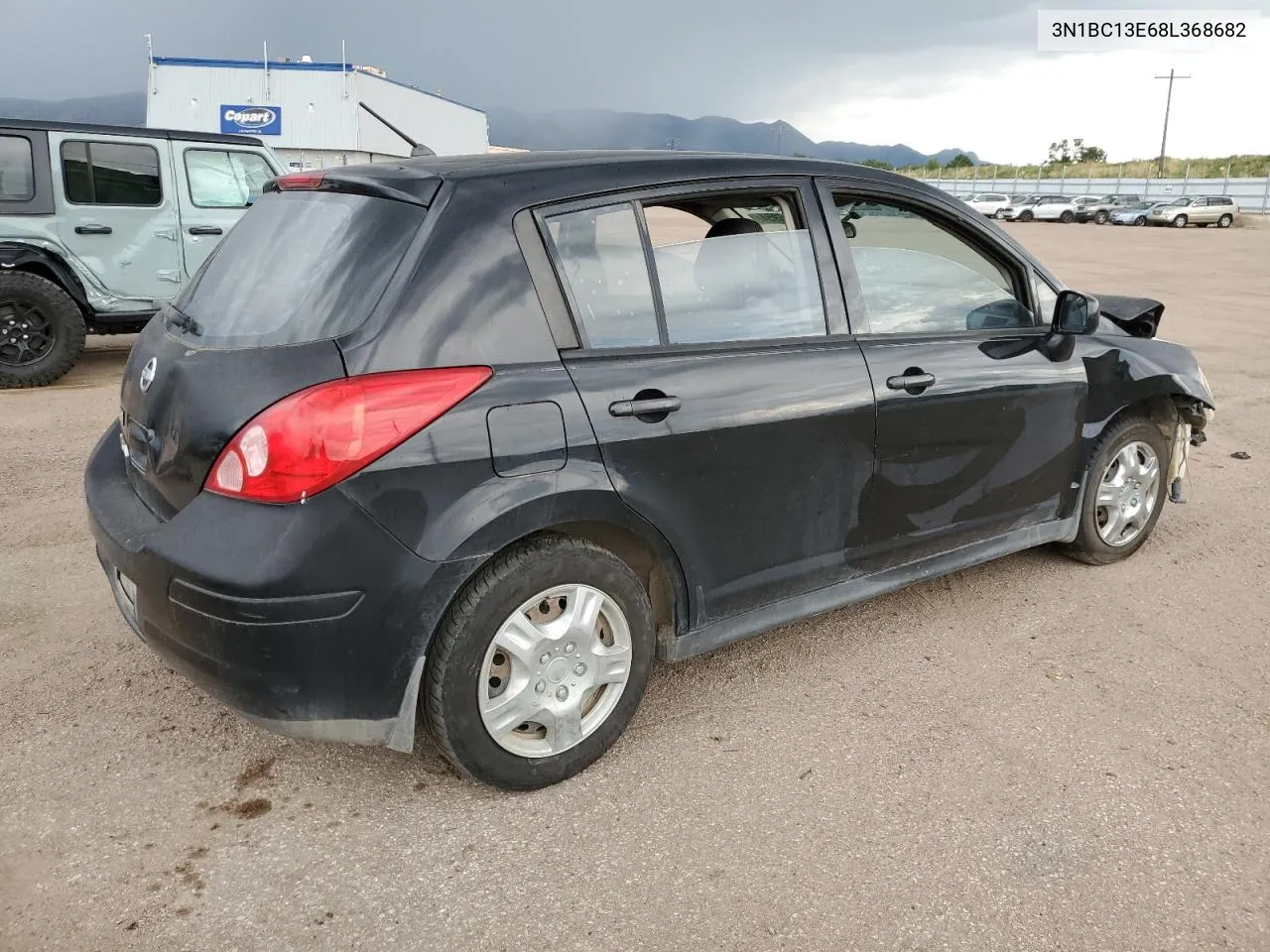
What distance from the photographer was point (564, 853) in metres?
2.56

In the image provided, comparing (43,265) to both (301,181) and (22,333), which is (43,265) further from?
(301,181)

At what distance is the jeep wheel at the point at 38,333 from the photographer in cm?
788

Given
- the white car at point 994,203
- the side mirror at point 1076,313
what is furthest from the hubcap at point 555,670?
the white car at point 994,203

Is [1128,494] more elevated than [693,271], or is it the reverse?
[693,271]

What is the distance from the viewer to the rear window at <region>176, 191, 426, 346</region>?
2.53m

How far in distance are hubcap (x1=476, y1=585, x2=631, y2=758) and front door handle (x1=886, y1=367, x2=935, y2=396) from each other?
1.23 m

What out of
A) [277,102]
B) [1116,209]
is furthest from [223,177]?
[1116,209]

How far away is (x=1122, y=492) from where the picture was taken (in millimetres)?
4410

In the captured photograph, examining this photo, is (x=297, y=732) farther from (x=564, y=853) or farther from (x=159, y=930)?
(x=564, y=853)

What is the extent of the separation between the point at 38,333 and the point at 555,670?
7161 mm

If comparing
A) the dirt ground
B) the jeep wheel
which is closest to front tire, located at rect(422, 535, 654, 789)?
the dirt ground

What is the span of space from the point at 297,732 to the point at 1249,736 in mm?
2808

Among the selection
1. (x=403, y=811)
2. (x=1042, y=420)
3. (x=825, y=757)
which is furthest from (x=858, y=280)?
(x=403, y=811)

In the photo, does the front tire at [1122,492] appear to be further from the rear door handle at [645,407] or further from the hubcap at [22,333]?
the hubcap at [22,333]
